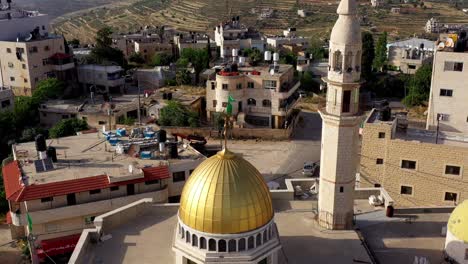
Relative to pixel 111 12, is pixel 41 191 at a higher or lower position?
lower

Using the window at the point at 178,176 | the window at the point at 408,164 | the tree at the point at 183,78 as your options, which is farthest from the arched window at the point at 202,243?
the tree at the point at 183,78

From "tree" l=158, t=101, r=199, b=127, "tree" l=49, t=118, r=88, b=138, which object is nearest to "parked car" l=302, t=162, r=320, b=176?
"tree" l=158, t=101, r=199, b=127

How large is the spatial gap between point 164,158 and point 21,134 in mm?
21857

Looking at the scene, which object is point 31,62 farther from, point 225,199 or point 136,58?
point 225,199

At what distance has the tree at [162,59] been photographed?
72.9 m

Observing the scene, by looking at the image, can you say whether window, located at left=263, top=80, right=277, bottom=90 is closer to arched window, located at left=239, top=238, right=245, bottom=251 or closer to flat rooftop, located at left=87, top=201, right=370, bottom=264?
flat rooftop, located at left=87, top=201, right=370, bottom=264

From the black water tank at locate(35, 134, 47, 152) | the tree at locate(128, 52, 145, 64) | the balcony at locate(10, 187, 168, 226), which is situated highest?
the tree at locate(128, 52, 145, 64)

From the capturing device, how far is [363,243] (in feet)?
73.3

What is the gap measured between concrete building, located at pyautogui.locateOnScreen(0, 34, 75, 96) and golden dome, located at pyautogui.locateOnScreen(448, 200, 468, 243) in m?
50.6

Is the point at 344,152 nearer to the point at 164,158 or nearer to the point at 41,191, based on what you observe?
the point at 164,158

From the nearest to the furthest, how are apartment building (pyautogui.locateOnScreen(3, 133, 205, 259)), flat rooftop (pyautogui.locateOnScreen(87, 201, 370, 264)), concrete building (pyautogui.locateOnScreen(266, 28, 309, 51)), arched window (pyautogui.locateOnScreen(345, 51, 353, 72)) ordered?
flat rooftop (pyautogui.locateOnScreen(87, 201, 370, 264)), arched window (pyautogui.locateOnScreen(345, 51, 353, 72)), apartment building (pyautogui.locateOnScreen(3, 133, 205, 259)), concrete building (pyautogui.locateOnScreen(266, 28, 309, 51))

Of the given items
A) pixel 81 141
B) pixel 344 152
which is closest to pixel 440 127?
pixel 344 152

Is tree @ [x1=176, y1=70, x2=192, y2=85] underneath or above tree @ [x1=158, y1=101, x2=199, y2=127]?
above

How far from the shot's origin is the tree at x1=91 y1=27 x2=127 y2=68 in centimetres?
6738
